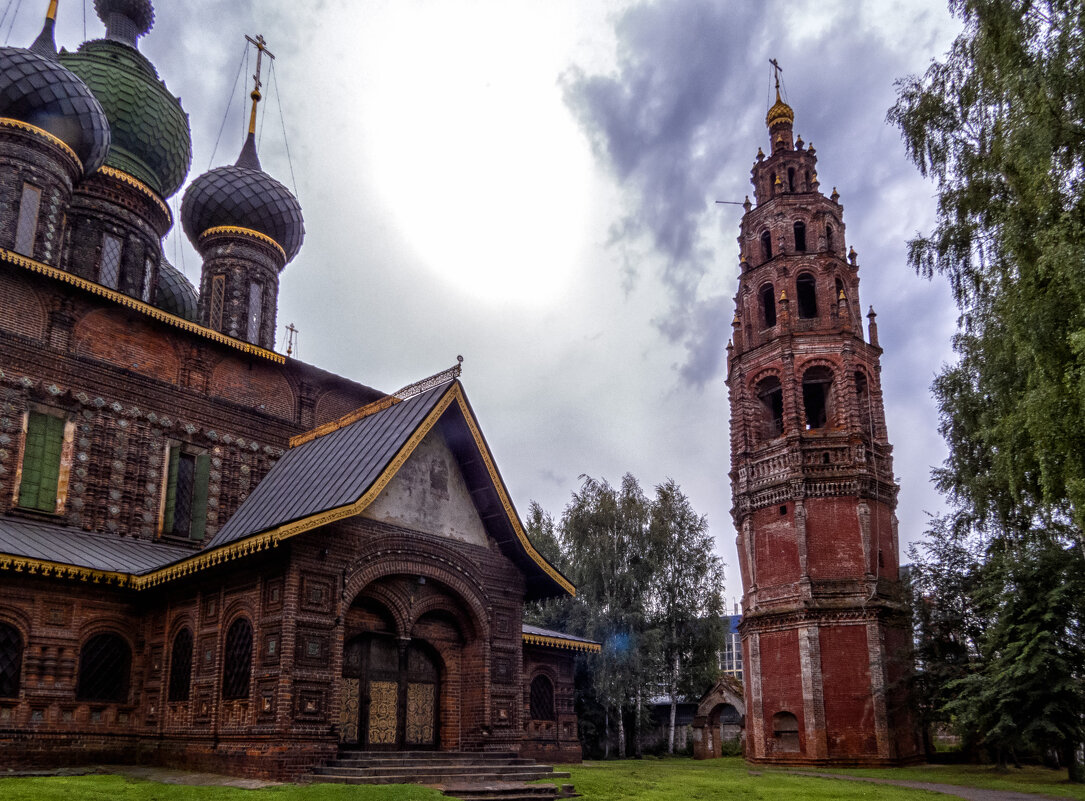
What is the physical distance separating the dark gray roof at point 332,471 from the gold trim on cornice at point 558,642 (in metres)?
7.05

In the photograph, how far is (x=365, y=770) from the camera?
40.5 feet

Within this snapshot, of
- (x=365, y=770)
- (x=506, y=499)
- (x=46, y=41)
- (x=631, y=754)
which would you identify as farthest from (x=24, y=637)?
(x=631, y=754)

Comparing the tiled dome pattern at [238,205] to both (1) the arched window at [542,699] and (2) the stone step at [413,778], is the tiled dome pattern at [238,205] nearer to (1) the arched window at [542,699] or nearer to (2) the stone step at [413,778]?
(1) the arched window at [542,699]

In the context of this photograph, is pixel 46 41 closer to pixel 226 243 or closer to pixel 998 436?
pixel 226 243

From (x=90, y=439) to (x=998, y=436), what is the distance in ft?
55.8

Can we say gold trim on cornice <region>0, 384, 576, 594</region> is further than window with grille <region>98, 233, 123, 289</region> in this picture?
No

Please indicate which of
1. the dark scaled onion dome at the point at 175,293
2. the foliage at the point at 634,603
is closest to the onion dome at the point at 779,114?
the foliage at the point at 634,603

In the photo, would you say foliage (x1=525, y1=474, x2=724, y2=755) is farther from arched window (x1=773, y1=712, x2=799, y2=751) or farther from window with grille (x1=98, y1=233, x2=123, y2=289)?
window with grille (x1=98, y1=233, x2=123, y2=289)

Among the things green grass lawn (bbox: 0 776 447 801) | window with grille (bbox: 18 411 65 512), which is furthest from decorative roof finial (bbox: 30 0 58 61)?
green grass lawn (bbox: 0 776 447 801)

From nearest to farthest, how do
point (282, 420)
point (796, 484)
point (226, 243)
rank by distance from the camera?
point (282, 420)
point (226, 243)
point (796, 484)

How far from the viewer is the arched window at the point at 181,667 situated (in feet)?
50.9

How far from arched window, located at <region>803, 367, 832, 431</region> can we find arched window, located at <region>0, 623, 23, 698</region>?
25.6 m

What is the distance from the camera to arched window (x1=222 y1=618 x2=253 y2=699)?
45.6ft

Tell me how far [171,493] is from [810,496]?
803 inches
